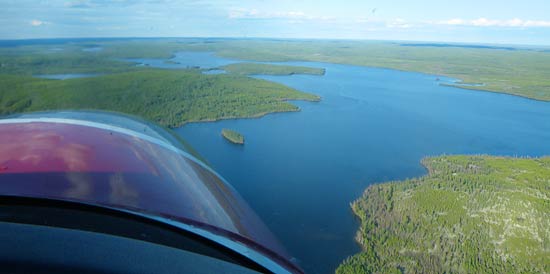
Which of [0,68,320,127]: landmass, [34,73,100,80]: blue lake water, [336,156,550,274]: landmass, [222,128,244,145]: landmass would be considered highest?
[34,73,100,80]: blue lake water

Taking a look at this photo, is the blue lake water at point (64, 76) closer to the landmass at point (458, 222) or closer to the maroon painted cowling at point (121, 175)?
the landmass at point (458, 222)

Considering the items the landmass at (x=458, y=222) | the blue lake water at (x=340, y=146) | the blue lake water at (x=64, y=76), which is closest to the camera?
the landmass at (x=458, y=222)

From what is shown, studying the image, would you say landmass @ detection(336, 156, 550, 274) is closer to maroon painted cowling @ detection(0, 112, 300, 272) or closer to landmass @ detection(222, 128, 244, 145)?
landmass @ detection(222, 128, 244, 145)

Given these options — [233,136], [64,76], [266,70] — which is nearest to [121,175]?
[233,136]

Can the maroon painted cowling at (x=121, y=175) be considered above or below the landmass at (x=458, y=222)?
above

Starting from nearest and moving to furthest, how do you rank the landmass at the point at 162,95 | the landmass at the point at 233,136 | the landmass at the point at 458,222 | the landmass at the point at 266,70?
the landmass at the point at 458,222, the landmass at the point at 162,95, the landmass at the point at 233,136, the landmass at the point at 266,70

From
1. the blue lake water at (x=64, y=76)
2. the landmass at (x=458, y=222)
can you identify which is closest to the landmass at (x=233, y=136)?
the landmass at (x=458, y=222)

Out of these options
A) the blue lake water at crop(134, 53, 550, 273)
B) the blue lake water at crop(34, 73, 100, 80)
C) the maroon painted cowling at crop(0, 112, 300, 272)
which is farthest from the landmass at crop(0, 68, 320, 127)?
the maroon painted cowling at crop(0, 112, 300, 272)

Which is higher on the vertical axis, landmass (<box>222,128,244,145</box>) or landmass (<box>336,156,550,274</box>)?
landmass (<box>222,128,244,145</box>)
